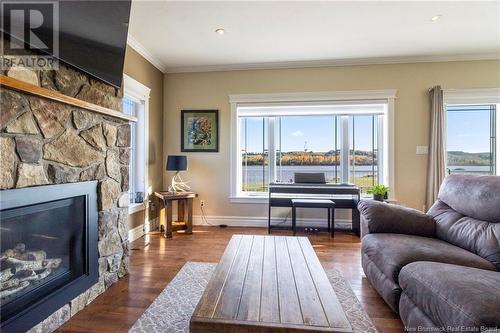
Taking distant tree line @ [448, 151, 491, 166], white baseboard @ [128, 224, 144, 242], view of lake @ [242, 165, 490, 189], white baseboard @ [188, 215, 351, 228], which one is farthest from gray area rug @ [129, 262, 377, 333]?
distant tree line @ [448, 151, 491, 166]

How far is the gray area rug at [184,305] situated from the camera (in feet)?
5.51

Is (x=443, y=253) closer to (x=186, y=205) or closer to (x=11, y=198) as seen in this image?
(x=11, y=198)

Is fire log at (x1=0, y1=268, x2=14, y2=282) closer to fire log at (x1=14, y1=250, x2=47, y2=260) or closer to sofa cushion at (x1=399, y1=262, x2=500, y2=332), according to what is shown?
fire log at (x1=14, y1=250, x2=47, y2=260)

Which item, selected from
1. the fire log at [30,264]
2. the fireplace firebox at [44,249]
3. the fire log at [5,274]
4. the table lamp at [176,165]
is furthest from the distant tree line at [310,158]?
the fire log at [5,274]

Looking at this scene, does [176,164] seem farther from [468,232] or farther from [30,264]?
[468,232]

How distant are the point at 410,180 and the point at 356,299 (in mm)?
2681

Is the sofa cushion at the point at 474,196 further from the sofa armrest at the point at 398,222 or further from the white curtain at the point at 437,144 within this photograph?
the white curtain at the point at 437,144

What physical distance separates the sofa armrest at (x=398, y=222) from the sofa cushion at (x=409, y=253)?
0.11 metres

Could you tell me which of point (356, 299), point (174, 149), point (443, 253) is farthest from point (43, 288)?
point (174, 149)

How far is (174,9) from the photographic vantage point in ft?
8.79

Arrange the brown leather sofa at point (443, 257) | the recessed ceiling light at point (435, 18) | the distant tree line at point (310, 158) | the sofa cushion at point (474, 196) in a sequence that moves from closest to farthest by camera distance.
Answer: the brown leather sofa at point (443, 257) → the sofa cushion at point (474, 196) → the recessed ceiling light at point (435, 18) → the distant tree line at point (310, 158)

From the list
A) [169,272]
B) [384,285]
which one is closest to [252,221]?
[169,272]

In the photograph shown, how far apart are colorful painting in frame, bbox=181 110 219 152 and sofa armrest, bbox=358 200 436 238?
2719 millimetres

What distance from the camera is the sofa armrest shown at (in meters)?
2.21
